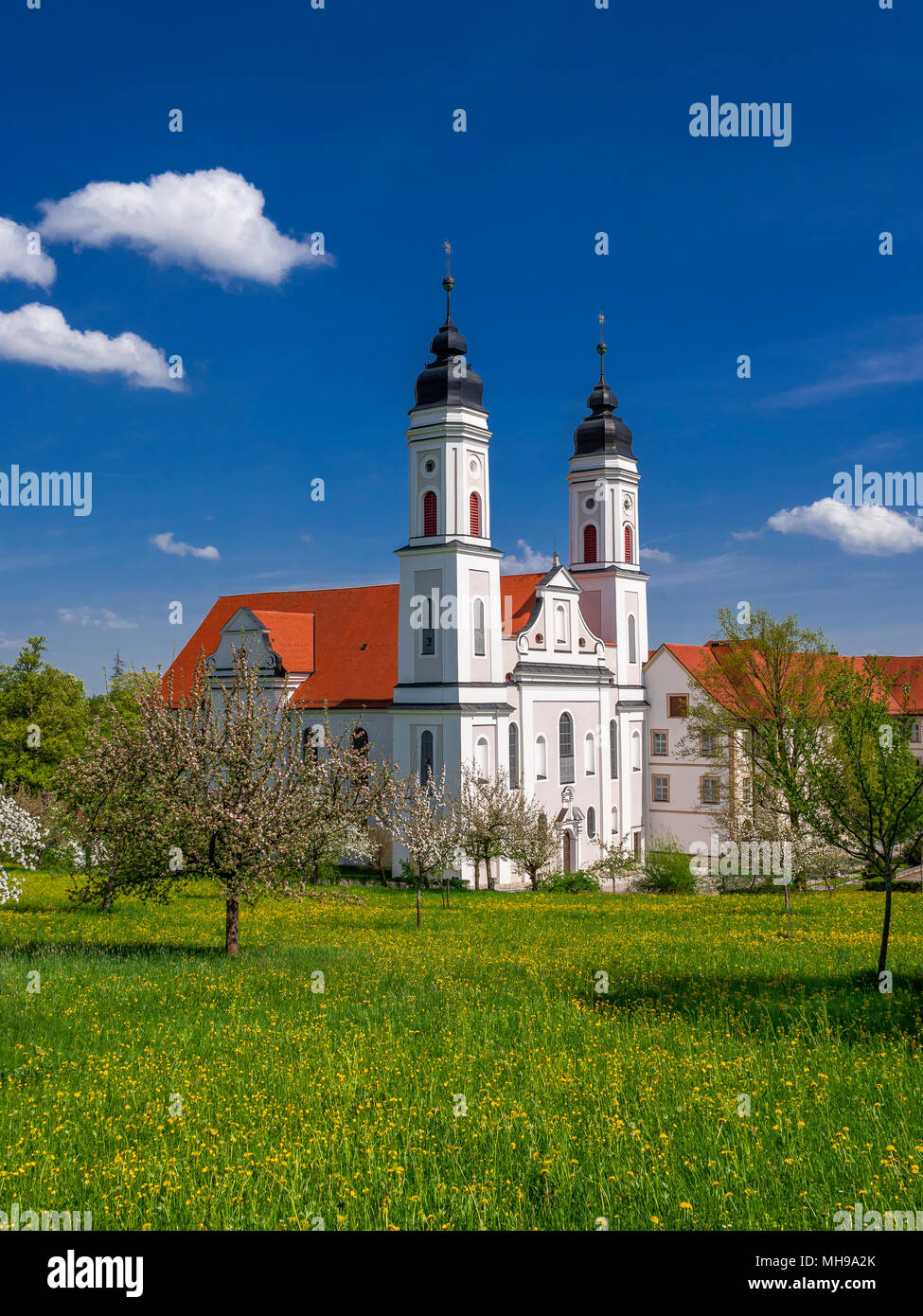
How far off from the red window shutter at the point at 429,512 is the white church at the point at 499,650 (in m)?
0.09

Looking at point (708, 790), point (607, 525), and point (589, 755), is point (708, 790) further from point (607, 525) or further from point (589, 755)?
point (607, 525)

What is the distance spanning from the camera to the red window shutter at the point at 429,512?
4281cm

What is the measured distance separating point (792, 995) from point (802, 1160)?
22.3 ft

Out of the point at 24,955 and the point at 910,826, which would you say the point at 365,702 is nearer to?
A: the point at 24,955

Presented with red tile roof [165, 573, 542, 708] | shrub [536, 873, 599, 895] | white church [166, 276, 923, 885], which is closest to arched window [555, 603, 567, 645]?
white church [166, 276, 923, 885]

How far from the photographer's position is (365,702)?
47.4 meters

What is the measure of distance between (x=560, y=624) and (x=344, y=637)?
12.0 m

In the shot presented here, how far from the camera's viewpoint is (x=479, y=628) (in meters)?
42.6

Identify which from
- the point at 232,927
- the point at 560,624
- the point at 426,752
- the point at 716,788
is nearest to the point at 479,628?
the point at 426,752

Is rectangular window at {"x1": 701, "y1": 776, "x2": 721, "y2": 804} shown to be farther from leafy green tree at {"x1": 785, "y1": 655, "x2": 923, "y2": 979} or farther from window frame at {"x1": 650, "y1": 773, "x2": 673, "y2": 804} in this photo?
leafy green tree at {"x1": 785, "y1": 655, "x2": 923, "y2": 979}

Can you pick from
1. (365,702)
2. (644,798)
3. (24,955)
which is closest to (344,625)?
(365,702)

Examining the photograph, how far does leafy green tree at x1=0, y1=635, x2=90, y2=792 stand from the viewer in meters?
49.8

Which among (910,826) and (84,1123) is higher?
(910,826)
